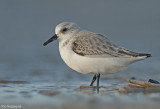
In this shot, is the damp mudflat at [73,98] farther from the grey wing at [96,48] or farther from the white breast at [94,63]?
the grey wing at [96,48]

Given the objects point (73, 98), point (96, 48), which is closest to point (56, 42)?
point (96, 48)

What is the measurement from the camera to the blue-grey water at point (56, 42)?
744cm

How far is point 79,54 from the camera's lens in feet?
23.2

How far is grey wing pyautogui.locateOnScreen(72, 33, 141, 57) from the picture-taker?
7.03 meters

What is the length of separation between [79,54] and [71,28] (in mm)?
941

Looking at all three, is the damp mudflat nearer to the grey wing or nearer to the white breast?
the white breast

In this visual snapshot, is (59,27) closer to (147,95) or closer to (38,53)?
(147,95)

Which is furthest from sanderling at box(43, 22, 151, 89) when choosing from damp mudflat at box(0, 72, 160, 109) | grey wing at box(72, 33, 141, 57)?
damp mudflat at box(0, 72, 160, 109)

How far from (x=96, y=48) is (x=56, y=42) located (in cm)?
734

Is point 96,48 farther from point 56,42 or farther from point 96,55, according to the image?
point 56,42

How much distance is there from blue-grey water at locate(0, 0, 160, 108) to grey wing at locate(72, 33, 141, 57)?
734 millimetres

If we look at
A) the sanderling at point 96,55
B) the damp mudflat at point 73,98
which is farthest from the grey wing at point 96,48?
the damp mudflat at point 73,98

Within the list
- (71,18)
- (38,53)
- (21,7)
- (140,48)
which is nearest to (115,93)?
(38,53)

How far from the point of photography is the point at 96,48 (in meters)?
7.12
